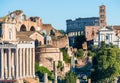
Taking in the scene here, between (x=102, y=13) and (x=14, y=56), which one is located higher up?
(x=102, y=13)

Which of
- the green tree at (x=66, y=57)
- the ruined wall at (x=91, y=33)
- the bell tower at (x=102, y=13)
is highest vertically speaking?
the bell tower at (x=102, y=13)

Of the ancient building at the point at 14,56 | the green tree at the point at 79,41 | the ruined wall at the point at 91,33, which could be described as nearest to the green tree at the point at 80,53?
the green tree at the point at 79,41

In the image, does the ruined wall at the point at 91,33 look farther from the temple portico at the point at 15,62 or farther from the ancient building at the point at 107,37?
the temple portico at the point at 15,62

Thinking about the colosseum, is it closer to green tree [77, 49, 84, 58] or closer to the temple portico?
green tree [77, 49, 84, 58]

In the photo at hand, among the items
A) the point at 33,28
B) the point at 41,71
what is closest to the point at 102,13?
the point at 33,28

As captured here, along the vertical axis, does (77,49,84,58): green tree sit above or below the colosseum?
below

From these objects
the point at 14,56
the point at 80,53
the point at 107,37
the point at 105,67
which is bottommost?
the point at 105,67

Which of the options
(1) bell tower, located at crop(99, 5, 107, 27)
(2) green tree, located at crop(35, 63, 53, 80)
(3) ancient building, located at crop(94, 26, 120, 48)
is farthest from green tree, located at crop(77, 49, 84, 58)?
(1) bell tower, located at crop(99, 5, 107, 27)

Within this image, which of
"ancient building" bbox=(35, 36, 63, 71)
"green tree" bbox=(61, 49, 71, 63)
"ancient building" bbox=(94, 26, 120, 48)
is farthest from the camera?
"ancient building" bbox=(94, 26, 120, 48)

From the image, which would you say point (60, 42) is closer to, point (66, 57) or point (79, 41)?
point (66, 57)

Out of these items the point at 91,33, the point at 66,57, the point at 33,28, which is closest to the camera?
the point at 66,57

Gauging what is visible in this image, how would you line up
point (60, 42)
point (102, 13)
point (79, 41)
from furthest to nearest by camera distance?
point (102, 13) < point (79, 41) < point (60, 42)

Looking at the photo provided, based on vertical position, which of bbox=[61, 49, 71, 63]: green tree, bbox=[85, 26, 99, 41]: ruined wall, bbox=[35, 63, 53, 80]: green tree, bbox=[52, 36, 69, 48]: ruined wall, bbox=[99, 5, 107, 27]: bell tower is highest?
bbox=[99, 5, 107, 27]: bell tower

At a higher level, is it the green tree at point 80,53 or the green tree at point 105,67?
the green tree at point 80,53
